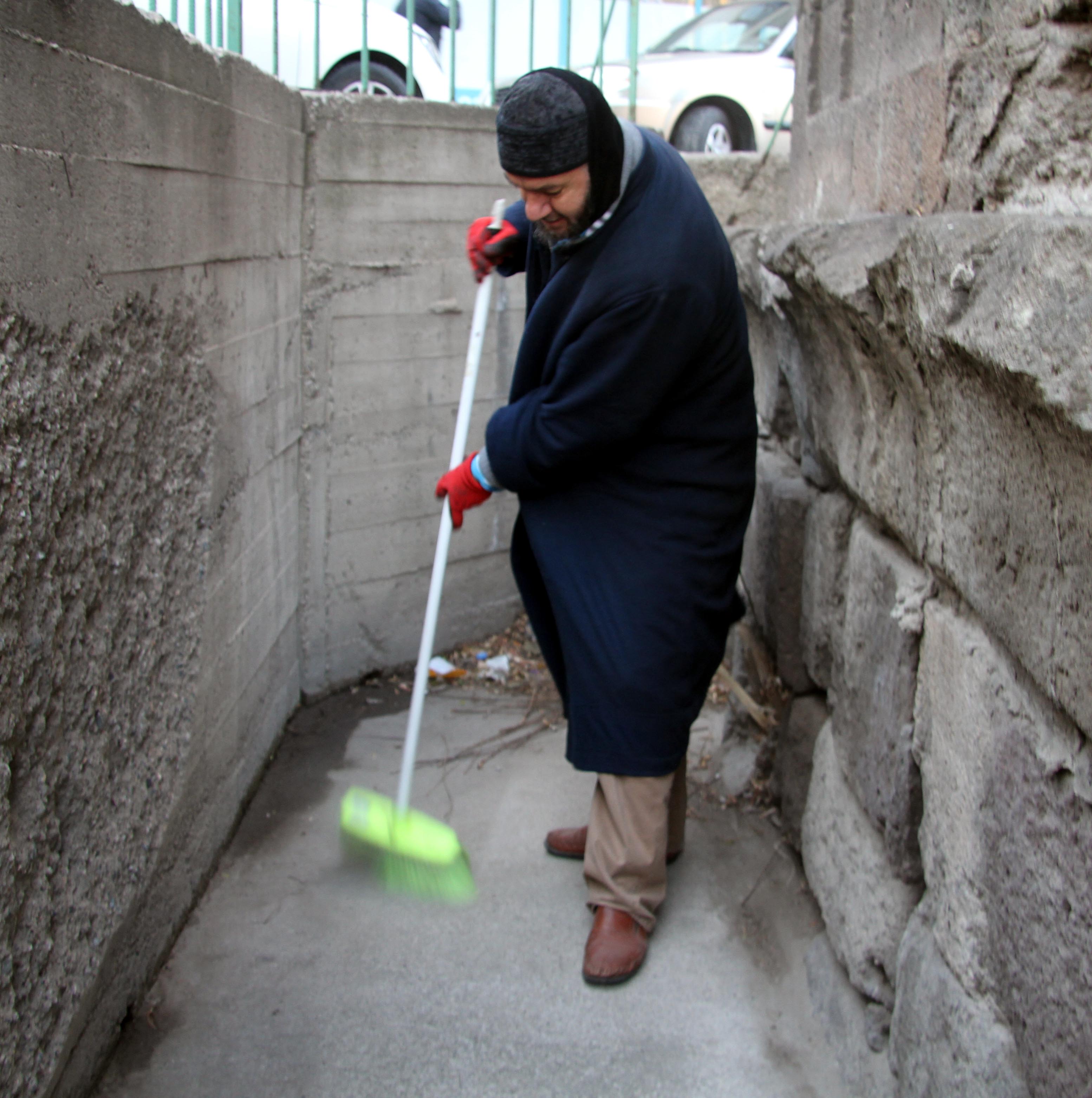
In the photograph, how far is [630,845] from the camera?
8.16 ft

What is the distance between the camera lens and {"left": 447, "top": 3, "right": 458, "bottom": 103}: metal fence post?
3.62 m

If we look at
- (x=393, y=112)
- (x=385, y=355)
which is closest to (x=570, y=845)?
(x=385, y=355)

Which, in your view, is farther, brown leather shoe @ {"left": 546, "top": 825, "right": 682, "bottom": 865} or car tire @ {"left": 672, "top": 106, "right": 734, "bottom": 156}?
car tire @ {"left": 672, "top": 106, "right": 734, "bottom": 156}

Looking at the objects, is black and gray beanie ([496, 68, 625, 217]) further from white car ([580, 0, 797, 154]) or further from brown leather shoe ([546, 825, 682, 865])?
white car ([580, 0, 797, 154])

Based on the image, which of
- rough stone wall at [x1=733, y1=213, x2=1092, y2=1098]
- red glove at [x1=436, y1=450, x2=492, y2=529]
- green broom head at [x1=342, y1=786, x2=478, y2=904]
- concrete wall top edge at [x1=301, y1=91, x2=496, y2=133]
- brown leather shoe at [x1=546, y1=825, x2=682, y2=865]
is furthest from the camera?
concrete wall top edge at [x1=301, y1=91, x2=496, y2=133]

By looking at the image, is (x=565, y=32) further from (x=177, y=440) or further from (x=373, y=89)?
(x=177, y=440)

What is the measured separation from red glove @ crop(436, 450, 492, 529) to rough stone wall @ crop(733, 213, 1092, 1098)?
2.55 ft

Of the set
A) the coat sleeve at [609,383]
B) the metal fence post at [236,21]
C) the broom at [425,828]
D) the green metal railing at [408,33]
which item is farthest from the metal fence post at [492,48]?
the coat sleeve at [609,383]

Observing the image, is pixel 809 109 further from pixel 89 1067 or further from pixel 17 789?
pixel 89 1067

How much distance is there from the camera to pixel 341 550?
3656 millimetres

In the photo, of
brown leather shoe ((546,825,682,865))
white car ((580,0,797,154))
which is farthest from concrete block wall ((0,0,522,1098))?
white car ((580,0,797,154))

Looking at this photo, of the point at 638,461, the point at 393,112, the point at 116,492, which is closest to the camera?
the point at 116,492

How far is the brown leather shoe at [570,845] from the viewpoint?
2.86 meters

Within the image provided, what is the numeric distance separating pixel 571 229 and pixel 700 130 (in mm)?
5985
